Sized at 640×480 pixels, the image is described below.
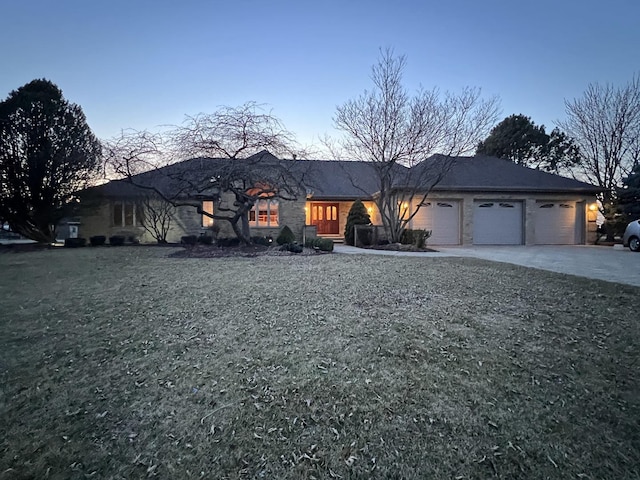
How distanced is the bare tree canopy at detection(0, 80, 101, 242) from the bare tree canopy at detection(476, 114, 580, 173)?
29.2m

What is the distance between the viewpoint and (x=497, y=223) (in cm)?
1644

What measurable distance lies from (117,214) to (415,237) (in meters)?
14.8

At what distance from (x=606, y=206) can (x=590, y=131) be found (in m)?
4.50

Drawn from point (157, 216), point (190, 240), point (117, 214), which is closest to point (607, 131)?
point (190, 240)

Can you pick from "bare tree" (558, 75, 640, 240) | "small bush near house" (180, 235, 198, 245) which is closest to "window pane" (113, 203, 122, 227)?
"small bush near house" (180, 235, 198, 245)

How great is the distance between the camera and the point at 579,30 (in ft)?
37.7

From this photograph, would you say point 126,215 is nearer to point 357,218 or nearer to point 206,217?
point 206,217

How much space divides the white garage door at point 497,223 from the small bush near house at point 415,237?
438cm

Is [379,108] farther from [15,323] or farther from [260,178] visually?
[15,323]

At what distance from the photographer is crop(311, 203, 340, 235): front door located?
62.9 feet

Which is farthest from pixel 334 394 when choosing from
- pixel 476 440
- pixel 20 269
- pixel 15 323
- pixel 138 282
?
pixel 20 269

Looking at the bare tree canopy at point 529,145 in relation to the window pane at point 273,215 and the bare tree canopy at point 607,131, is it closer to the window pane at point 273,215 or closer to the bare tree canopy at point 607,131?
the bare tree canopy at point 607,131

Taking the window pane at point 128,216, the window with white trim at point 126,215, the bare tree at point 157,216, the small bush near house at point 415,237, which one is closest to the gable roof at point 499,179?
the small bush near house at point 415,237

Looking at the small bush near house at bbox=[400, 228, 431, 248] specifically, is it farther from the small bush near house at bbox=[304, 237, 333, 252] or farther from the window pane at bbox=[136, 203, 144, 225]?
the window pane at bbox=[136, 203, 144, 225]
